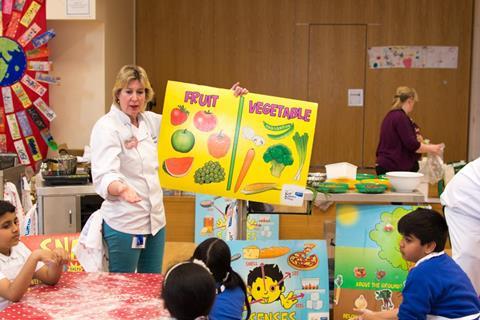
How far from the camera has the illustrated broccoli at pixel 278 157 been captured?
3.67m

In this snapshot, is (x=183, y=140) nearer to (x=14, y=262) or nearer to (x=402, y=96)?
(x=14, y=262)

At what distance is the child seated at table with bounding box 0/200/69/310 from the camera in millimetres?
2578

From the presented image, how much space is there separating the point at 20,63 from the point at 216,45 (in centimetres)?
287

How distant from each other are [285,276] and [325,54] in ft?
16.2

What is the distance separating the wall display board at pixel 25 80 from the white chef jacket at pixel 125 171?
3.10 m

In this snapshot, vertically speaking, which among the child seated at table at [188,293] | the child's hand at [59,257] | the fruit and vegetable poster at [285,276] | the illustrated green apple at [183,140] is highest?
the illustrated green apple at [183,140]

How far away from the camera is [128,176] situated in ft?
11.0

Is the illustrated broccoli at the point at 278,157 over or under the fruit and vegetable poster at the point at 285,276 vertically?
over

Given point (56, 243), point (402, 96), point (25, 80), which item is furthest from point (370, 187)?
point (25, 80)

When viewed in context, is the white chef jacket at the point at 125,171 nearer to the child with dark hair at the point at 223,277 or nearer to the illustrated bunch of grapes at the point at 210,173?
the illustrated bunch of grapes at the point at 210,173

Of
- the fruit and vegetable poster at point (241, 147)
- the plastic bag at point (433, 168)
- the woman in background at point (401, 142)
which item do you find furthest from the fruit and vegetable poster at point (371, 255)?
the plastic bag at point (433, 168)

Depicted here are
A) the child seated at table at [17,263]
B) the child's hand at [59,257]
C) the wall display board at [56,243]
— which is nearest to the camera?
the child seated at table at [17,263]

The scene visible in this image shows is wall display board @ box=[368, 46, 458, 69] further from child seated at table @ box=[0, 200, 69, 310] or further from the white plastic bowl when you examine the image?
child seated at table @ box=[0, 200, 69, 310]

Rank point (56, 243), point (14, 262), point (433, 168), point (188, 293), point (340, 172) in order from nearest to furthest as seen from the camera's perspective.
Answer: point (188, 293)
point (14, 262)
point (56, 243)
point (340, 172)
point (433, 168)
